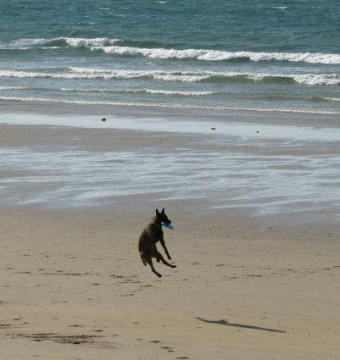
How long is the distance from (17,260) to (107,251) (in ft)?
3.91

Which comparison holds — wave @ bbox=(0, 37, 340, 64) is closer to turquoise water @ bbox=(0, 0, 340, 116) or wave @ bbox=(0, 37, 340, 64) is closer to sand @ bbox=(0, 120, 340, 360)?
turquoise water @ bbox=(0, 0, 340, 116)

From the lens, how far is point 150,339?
9586 millimetres

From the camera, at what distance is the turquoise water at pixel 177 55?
30672 millimetres

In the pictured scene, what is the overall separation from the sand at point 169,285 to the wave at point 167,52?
24.2m

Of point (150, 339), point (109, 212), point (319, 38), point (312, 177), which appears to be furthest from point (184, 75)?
point (150, 339)

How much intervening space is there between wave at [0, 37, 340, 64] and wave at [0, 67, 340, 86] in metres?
4.37

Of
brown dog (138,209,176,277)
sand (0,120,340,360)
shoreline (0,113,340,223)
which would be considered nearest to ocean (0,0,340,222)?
shoreline (0,113,340,223)

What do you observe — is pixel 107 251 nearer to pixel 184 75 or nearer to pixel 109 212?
pixel 109 212

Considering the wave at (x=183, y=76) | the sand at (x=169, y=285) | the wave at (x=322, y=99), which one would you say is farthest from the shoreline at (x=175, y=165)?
the wave at (x=183, y=76)

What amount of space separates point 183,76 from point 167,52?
285 inches

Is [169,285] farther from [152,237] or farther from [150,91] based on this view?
[150,91]

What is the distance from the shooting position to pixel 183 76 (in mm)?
35188

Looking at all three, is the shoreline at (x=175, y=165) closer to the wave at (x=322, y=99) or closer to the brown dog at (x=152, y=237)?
the brown dog at (x=152, y=237)

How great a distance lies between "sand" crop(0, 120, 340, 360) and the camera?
9445 mm
